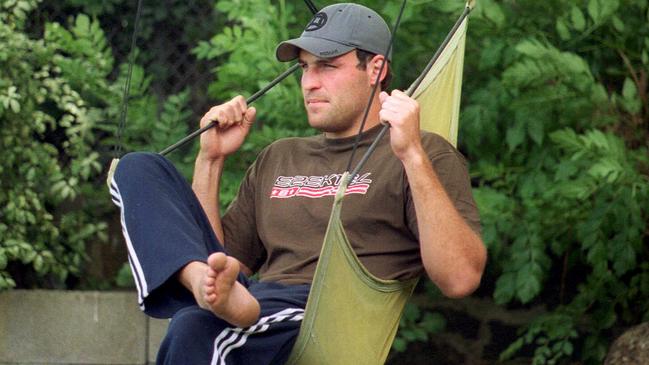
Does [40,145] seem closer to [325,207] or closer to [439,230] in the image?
[325,207]

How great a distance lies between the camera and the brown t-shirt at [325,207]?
3.63 metres

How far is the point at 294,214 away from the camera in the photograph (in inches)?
149

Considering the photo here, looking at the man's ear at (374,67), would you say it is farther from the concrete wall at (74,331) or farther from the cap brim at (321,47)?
the concrete wall at (74,331)

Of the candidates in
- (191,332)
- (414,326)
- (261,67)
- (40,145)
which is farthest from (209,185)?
(40,145)

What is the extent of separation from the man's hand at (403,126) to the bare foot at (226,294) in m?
0.51

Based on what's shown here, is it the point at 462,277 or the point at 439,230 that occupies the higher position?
the point at 439,230

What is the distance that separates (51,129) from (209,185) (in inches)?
82.7

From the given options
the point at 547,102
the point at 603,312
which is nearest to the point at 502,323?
the point at 603,312

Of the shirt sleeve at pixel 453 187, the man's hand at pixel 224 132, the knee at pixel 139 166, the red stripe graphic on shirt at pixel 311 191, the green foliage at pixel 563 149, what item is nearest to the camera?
the knee at pixel 139 166

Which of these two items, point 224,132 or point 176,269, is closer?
point 176,269

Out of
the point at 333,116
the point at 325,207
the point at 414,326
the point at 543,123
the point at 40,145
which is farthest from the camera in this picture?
the point at 40,145


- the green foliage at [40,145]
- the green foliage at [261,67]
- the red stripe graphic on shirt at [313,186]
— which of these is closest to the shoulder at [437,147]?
the red stripe graphic on shirt at [313,186]

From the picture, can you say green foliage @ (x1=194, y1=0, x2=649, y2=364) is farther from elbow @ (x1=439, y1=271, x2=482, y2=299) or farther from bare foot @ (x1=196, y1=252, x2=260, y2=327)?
bare foot @ (x1=196, y1=252, x2=260, y2=327)

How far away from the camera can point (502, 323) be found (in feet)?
18.7
